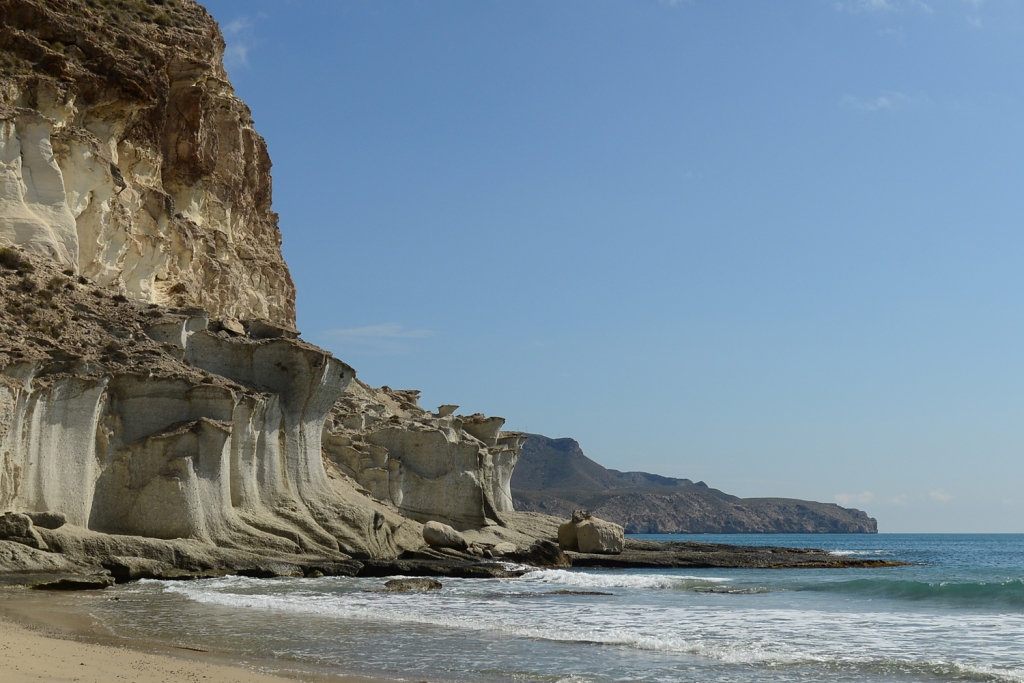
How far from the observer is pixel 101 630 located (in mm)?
14023

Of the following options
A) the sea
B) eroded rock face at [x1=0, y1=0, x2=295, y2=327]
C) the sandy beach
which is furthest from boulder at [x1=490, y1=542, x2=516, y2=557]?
the sandy beach

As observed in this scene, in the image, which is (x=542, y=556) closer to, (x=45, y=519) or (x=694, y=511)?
(x=45, y=519)

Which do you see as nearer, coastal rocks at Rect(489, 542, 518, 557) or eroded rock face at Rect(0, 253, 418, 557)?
eroded rock face at Rect(0, 253, 418, 557)

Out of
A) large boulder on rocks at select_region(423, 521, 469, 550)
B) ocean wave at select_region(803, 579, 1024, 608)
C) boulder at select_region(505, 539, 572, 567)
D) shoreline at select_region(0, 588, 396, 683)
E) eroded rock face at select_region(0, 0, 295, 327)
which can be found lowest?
shoreline at select_region(0, 588, 396, 683)

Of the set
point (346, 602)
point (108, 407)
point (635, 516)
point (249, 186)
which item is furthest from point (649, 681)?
point (635, 516)

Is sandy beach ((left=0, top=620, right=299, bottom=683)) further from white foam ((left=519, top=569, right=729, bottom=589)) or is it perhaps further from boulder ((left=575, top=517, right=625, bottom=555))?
boulder ((left=575, top=517, right=625, bottom=555))

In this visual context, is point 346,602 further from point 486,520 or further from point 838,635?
point 486,520

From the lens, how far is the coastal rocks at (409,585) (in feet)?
76.1

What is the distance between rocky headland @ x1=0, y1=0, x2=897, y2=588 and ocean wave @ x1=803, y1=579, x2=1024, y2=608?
9971 mm

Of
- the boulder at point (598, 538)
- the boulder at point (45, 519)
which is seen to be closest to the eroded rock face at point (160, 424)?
the boulder at point (45, 519)

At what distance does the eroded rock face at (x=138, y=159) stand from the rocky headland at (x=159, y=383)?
91 mm

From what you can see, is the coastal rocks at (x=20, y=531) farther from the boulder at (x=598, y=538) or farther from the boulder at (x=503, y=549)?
the boulder at (x=598, y=538)

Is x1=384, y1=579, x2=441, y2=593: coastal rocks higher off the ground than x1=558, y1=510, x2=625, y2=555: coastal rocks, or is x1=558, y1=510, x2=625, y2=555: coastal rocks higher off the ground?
x1=558, y1=510, x2=625, y2=555: coastal rocks

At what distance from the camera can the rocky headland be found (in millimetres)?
22609
